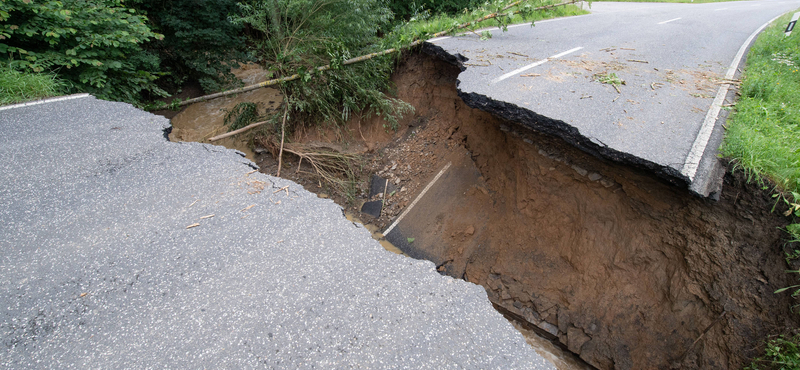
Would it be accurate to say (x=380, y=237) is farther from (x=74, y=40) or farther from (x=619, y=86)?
(x=74, y=40)

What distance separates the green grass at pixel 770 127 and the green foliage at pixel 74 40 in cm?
785

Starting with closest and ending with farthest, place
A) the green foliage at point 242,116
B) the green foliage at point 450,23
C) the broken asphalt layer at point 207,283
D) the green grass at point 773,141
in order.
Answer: the broken asphalt layer at point 207,283
the green grass at point 773,141
the green foliage at point 450,23
the green foliage at point 242,116

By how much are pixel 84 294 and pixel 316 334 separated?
4.75ft

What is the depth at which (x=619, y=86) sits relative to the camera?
486cm

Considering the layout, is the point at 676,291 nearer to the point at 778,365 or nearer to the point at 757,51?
the point at 778,365

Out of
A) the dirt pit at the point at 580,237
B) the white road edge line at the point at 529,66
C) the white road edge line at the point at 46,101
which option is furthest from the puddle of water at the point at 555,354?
the white road edge line at the point at 46,101

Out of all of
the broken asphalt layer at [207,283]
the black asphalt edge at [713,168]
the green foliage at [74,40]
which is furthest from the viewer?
the green foliage at [74,40]

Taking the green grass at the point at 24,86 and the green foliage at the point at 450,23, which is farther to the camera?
the green foliage at the point at 450,23

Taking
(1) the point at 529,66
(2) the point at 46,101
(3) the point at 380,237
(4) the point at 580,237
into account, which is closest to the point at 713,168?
(4) the point at 580,237

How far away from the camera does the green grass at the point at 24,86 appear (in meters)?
4.01

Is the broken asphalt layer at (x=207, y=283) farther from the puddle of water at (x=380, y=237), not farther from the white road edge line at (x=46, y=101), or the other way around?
the puddle of water at (x=380, y=237)

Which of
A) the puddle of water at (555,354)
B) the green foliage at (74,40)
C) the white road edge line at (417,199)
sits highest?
the green foliage at (74,40)

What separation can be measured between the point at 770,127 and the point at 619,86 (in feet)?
5.40

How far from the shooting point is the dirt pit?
3.35 metres
